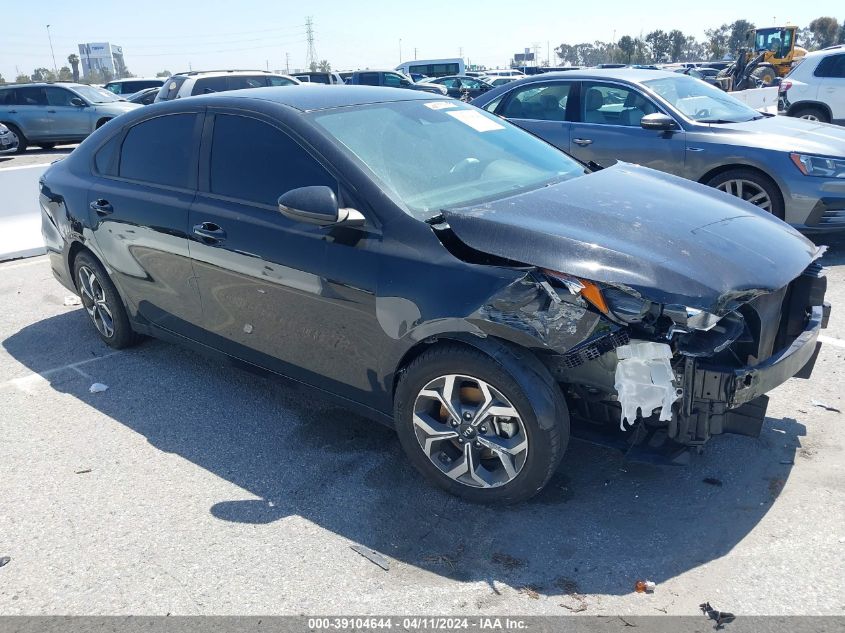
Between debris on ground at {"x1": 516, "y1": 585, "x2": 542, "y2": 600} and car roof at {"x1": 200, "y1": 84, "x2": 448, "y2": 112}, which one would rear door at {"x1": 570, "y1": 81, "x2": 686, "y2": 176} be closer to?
car roof at {"x1": 200, "y1": 84, "x2": 448, "y2": 112}

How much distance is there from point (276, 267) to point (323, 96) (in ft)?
3.52

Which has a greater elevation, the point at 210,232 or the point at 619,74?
the point at 619,74

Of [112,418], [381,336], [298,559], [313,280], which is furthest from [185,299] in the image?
[298,559]

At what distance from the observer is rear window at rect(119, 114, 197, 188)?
4262mm

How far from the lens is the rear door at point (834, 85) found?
1323 cm

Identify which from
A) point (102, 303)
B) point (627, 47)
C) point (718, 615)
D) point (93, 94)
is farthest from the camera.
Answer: point (627, 47)

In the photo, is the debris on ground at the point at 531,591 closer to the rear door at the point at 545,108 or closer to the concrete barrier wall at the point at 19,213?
the rear door at the point at 545,108

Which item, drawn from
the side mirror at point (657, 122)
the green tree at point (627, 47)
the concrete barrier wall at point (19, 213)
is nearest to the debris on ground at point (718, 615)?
the side mirror at point (657, 122)

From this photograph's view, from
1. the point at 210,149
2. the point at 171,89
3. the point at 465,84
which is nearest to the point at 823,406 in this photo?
the point at 210,149

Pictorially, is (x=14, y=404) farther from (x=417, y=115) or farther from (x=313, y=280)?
(x=417, y=115)

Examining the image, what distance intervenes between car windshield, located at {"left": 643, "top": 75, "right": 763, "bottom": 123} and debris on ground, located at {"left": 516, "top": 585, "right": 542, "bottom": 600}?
5.90 meters

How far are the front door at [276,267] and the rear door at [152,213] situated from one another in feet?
0.50

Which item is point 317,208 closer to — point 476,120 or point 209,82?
point 476,120

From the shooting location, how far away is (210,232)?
3998 mm
